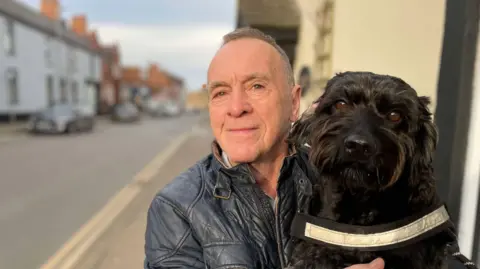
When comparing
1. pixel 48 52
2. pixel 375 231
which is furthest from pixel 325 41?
pixel 48 52

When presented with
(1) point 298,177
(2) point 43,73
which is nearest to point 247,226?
(1) point 298,177

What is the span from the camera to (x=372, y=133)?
1.50m

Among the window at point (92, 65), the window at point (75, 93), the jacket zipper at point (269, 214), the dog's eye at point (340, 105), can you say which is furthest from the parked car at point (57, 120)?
the window at point (92, 65)

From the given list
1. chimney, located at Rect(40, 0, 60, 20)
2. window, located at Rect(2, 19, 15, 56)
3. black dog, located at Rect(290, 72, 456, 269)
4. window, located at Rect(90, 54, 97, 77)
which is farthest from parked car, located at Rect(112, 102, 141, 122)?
black dog, located at Rect(290, 72, 456, 269)

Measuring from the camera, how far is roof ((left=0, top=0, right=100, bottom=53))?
2736 cm

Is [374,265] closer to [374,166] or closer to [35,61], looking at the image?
[374,166]

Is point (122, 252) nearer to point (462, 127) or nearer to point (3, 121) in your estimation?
point (462, 127)

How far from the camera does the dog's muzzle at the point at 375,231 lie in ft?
4.88

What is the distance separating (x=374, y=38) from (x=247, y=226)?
10.5ft

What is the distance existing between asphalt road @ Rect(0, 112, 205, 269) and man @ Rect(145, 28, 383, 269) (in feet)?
12.0

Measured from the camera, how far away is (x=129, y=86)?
64.8 meters

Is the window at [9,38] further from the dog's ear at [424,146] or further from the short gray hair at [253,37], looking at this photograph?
the dog's ear at [424,146]

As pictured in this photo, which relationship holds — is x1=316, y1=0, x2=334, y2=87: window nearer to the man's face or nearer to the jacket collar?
the man's face

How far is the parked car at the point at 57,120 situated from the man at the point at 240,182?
2171 cm
